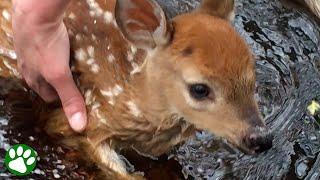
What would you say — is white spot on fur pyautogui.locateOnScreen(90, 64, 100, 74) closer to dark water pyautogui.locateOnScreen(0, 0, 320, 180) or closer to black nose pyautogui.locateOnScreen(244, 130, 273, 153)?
dark water pyautogui.locateOnScreen(0, 0, 320, 180)

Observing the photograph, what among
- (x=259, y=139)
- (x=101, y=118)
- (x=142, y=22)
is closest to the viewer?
(x=259, y=139)

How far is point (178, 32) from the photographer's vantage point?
12.6 feet

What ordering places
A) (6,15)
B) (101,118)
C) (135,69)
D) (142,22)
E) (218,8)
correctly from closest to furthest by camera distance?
(142,22) < (218,8) < (135,69) < (101,118) < (6,15)

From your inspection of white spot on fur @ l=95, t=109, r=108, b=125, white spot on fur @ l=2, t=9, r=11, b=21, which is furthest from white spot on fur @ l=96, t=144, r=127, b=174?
white spot on fur @ l=2, t=9, r=11, b=21

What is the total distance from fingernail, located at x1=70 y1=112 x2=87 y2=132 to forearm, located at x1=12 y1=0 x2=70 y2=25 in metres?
0.44

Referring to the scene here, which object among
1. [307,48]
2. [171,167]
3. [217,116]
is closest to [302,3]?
[307,48]

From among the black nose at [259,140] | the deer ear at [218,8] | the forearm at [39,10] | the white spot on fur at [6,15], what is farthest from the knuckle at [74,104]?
the black nose at [259,140]

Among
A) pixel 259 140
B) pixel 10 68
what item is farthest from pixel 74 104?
pixel 259 140

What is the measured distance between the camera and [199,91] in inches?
148

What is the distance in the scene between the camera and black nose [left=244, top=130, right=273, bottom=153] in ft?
12.0

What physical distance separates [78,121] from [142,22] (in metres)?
0.62

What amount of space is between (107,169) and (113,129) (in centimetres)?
21

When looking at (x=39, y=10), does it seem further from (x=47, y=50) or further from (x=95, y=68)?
(x=95, y=68)

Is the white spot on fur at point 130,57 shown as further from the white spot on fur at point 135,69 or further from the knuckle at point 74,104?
the knuckle at point 74,104
